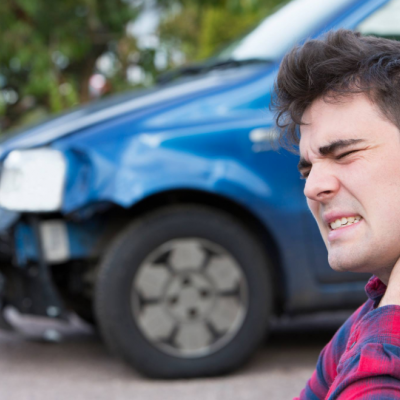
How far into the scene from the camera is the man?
→ 1.16 meters

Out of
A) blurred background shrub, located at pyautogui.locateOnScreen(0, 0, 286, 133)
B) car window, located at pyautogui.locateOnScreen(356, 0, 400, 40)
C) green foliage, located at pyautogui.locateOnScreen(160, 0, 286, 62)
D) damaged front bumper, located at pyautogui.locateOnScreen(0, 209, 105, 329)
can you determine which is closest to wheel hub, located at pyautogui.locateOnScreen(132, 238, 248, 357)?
damaged front bumper, located at pyautogui.locateOnScreen(0, 209, 105, 329)

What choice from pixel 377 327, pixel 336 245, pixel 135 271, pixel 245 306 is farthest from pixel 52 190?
pixel 377 327

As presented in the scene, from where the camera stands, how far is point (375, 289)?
1.28 metres

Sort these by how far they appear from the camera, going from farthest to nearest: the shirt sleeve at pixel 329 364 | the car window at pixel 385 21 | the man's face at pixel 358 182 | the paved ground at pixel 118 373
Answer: the car window at pixel 385 21, the paved ground at pixel 118 373, the shirt sleeve at pixel 329 364, the man's face at pixel 358 182

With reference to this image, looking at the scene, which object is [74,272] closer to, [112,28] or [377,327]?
[377,327]

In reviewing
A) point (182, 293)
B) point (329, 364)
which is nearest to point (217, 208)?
point (182, 293)

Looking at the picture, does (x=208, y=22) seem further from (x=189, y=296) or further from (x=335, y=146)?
(x=335, y=146)

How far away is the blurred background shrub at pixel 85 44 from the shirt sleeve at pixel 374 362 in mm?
6363

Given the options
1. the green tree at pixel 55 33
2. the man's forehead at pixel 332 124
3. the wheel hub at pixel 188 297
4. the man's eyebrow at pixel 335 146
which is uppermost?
the green tree at pixel 55 33

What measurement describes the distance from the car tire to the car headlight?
36 cm

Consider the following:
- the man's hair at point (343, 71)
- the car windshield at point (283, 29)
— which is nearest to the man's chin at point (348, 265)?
the man's hair at point (343, 71)

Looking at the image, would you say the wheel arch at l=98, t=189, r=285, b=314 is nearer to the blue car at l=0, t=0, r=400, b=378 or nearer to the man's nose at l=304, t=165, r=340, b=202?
the blue car at l=0, t=0, r=400, b=378

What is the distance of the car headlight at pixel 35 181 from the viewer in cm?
346

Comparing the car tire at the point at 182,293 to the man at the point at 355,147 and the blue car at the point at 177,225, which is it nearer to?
the blue car at the point at 177,225
